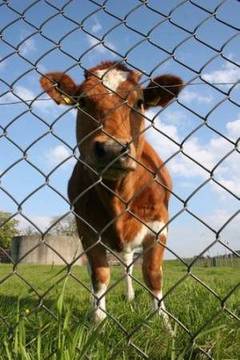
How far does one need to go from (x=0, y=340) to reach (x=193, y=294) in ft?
11.7

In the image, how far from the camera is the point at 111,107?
4.40m

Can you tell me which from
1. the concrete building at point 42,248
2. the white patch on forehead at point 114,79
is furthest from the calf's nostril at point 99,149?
the concrete building at point 42,248

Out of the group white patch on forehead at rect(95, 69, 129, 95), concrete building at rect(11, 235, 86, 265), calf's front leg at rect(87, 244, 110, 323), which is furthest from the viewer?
concrete building at rect(11, 235, 86, 265)

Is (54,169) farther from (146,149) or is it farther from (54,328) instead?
(146,149)

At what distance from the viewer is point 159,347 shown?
288 centimetres

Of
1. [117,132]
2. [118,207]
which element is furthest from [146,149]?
[117,132]

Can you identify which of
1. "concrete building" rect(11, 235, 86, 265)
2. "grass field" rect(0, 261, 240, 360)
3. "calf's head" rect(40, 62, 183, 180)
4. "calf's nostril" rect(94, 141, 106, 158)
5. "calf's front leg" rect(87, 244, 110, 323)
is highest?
"concrete building" rect(11, 235, 86, 265)

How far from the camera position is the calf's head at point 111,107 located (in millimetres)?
3514

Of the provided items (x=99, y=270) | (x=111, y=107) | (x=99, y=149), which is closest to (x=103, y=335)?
(x=99, y=149)

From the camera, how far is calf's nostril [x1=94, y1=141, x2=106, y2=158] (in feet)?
11.7

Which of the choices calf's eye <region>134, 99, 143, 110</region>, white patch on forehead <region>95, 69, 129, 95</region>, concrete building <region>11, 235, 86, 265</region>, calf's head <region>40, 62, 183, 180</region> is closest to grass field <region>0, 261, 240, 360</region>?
calf's head <region>40, 62, 183, 180</region>

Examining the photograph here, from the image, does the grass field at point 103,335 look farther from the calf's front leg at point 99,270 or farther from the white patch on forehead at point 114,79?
the white patch on forehead at point 114,79

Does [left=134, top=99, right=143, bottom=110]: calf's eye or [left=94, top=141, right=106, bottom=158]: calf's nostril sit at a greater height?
[left=134, top=99, right=143, bottom=110]: calf's eye

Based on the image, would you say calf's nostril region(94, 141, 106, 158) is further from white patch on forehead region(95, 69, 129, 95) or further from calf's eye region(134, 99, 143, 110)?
calf's eye region(134, 99, 143, 110)
